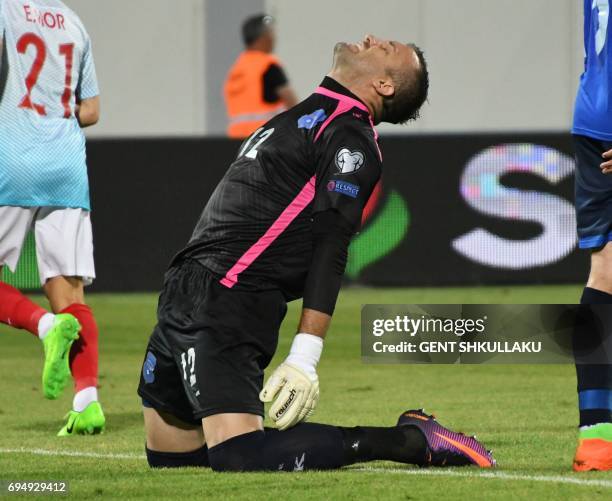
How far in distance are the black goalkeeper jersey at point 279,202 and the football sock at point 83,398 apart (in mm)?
1617

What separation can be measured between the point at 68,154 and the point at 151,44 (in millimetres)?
13040

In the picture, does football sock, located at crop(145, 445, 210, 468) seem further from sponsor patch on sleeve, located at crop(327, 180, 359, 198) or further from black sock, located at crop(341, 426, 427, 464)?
sponsor patch on sleeve, located at crop(327, 180, 359, 198)

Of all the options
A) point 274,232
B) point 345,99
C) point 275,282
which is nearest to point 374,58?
point 345,99

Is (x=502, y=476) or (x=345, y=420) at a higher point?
(x=502, y=476)

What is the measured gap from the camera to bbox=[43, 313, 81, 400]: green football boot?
19.9ft

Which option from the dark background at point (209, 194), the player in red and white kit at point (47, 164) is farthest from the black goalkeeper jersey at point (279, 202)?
the dark background at point (209, 194)

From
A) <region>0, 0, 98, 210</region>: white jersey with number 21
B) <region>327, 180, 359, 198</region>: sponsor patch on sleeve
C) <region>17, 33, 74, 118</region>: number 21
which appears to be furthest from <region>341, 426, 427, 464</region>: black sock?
<region>17, 33, 74, 118</region>: number 21

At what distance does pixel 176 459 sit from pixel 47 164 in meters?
1.95

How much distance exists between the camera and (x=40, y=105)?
664 centimetres

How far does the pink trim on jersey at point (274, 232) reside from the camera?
4910 millimetres

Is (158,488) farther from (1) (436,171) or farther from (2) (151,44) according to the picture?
(2) (151,44)

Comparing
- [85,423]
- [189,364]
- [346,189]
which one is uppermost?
[346,189]

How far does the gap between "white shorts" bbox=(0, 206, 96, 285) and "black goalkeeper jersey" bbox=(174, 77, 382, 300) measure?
1.73m

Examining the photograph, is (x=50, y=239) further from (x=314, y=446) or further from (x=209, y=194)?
(x=209, y=194)
